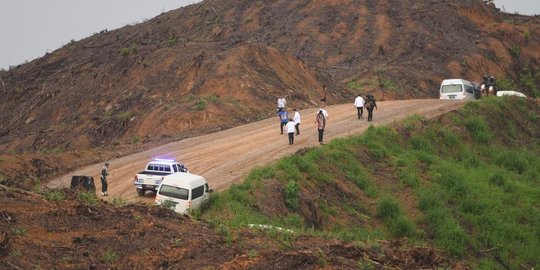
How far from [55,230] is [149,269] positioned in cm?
272

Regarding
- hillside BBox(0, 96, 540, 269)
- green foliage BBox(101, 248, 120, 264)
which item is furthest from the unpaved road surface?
green foliage BBox(101, 248, 120, 264)

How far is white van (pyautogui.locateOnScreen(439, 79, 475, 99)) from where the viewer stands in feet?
130

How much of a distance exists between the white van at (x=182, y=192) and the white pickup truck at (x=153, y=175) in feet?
7.76

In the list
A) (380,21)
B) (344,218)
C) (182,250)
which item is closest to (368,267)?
(182,250)

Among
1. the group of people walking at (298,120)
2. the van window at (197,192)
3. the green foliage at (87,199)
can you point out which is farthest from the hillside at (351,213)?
the group of people walking at (298,120)

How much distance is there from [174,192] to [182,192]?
28 cm

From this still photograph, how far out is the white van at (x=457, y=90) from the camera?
39.8 m

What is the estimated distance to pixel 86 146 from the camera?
128 ft

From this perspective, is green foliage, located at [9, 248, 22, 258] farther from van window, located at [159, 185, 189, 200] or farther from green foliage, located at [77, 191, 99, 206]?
van window, located at [159, 185, 189, 200]

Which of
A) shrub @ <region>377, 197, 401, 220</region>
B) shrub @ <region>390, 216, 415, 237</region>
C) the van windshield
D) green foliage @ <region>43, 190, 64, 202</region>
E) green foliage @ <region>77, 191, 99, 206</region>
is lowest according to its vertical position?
shrub @ <region>390, 216, 415, 237</region>

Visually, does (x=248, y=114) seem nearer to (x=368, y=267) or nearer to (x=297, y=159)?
(x=297, y=159)

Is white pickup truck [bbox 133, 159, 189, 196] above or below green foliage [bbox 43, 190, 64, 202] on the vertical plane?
below

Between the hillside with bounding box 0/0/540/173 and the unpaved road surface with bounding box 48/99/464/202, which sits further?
the hillside with bounding box 0/0/540/173

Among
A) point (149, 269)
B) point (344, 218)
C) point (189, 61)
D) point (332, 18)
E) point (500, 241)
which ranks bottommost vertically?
point (500, 241)
